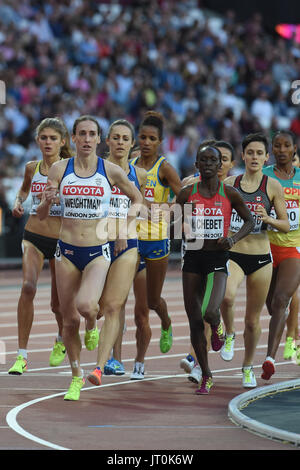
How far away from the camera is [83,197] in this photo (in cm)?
1008

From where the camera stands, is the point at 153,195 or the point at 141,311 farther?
the point at 153,195

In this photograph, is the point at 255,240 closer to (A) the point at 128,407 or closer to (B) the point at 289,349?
(B) the point at 289,349

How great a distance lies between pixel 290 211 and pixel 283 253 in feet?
1.61

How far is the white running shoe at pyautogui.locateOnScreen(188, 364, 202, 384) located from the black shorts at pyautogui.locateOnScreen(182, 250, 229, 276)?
112cm

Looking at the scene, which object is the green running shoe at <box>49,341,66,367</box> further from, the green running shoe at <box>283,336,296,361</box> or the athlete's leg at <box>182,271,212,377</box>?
the green running shoe at <box>283,336,296,361</box>

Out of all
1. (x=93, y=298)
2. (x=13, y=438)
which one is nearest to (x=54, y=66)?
(x=93, y=298)

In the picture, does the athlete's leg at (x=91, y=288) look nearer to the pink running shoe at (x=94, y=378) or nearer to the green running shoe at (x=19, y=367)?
the pink running shoe at (x=94, y=378)

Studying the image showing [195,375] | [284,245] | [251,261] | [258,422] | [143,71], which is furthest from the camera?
[143,71]

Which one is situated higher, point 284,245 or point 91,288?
point 284,245

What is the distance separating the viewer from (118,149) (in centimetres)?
1137

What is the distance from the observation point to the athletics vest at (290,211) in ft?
38.8

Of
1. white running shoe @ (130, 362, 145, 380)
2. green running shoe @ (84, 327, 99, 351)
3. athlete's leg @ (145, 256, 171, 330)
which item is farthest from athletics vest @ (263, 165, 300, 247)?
green running shoe @ (84, 327, 99, 351)

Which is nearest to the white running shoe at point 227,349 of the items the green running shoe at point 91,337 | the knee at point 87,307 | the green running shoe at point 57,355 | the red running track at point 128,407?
the red running track at point 128,407

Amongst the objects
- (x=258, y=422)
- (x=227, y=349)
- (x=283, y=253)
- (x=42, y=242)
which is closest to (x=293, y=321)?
(x=227, y=349)
